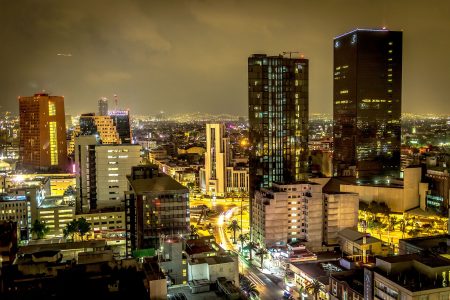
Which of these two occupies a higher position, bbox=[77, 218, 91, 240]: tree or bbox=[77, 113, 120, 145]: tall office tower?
bbox=[77, 113, 120, 145]: tall office tower

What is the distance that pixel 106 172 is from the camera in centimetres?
5012

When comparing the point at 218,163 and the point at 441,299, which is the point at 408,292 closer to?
the point at 441,299

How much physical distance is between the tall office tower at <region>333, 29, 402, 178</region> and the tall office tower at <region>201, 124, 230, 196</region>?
17.8m

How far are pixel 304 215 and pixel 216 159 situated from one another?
2742 centimetres

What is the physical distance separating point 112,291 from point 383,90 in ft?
195

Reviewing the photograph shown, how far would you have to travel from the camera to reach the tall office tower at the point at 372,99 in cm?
6975

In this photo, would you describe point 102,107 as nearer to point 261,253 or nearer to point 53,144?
point 53,144

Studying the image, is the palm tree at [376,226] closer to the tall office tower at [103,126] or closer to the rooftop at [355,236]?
the rooftop at [355,236]

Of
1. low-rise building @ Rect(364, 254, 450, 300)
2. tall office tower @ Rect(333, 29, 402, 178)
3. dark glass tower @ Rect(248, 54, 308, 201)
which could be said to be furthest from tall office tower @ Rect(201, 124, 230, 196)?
low-rise building @ Rect(364, 254, 450, 300)

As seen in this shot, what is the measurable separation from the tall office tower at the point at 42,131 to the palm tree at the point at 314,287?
213ft

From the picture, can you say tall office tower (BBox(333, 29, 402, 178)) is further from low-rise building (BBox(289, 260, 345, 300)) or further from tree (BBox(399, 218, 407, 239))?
low-rise building (BBox(289, 260, 345, 300))

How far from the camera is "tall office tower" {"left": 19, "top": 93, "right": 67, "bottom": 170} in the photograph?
8338cm

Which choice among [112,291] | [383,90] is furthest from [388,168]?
[112,291]

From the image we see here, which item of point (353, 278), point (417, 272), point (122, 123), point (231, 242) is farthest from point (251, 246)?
point (122, 123)
